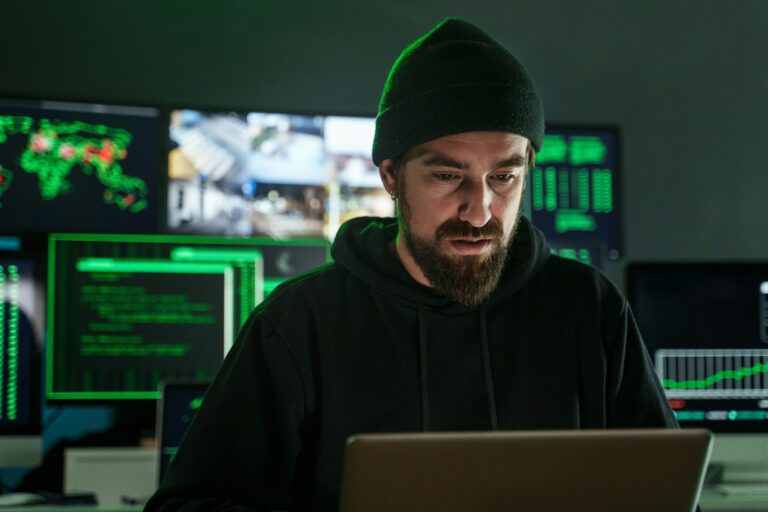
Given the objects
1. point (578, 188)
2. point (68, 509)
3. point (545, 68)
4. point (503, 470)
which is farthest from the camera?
point (545, 68)

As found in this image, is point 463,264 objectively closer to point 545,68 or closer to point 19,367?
point 19,367

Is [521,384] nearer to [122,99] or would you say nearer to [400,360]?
[400,360]

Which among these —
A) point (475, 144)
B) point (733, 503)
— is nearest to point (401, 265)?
point (475, 144)

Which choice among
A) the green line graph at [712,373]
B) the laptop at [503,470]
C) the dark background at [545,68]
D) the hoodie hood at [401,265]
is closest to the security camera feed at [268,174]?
the dark background at [545,68]

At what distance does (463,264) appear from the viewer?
1.24 metres

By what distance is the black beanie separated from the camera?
1221mm

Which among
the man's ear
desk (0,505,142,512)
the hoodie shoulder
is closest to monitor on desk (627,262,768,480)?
the hoodie shoulder

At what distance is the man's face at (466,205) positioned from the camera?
123 centimetres

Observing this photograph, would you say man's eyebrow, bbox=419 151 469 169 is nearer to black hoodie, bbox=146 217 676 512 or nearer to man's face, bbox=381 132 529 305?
man's face, bbox=381 132 529 305

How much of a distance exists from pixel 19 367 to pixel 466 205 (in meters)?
1.72

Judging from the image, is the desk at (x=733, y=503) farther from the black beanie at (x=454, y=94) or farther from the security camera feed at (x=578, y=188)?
the black beanie at (x=454, y=94)

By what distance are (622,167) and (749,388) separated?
1.00m

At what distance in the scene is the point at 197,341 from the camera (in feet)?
8.94

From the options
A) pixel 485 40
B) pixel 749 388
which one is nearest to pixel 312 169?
pixel 749 388
